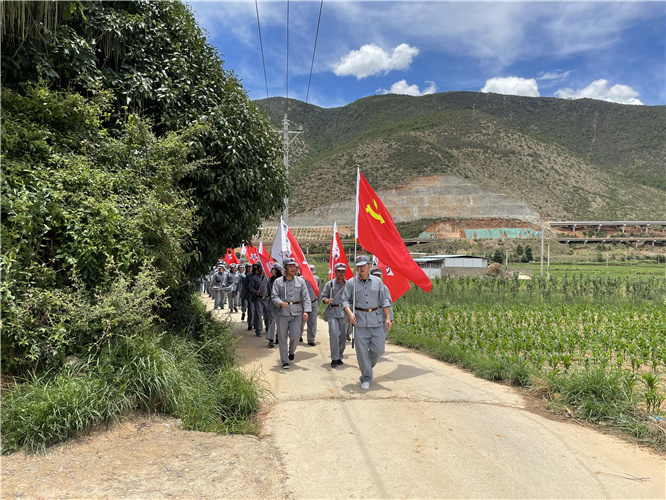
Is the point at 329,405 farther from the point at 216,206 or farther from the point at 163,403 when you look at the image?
the point at 216,206

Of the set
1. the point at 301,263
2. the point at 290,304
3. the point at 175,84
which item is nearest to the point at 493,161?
the point at 301,263

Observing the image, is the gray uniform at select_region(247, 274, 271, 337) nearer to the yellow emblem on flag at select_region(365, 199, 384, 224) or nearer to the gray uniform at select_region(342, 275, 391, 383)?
the yellow emblem on flag at select_region(365, 199, 384, 224)

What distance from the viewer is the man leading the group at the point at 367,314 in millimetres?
6859

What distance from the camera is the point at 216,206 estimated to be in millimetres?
8570

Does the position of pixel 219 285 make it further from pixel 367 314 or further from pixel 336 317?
pixel 367 314

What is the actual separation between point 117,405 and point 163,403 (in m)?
0.51

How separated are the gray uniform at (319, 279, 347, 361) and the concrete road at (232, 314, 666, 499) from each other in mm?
1336

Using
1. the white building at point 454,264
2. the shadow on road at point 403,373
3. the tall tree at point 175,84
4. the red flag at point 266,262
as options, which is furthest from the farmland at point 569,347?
the white building at point 454,264

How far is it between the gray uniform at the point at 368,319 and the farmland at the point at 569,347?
200cm

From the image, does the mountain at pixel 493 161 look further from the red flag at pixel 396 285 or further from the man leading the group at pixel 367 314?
the man leading the group at pixel 367 314

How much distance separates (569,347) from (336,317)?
4579 millimetres

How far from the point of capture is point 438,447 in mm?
4574

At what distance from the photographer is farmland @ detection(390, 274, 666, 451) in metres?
5.57

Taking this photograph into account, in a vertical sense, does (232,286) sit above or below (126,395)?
below
